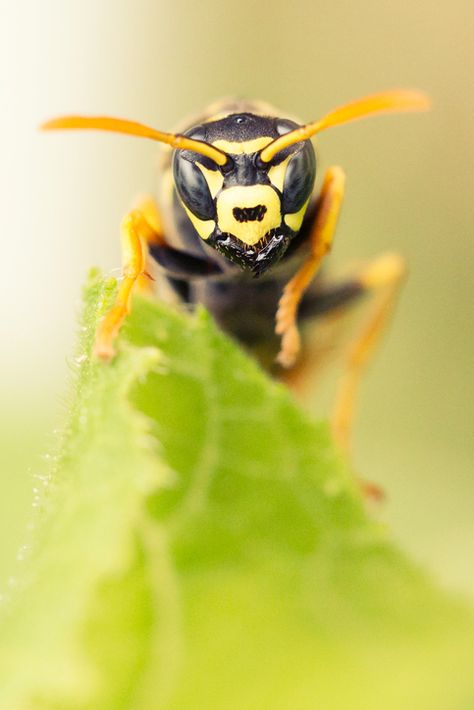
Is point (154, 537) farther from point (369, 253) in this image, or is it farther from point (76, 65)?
point (76, 65)

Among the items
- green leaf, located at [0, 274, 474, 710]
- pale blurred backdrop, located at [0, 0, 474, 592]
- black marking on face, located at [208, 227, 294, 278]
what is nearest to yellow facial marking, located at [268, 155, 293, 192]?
black marking on face, located at [208, 227, 294, 278]

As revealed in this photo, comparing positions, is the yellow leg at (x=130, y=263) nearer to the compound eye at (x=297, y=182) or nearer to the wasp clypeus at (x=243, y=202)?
the wasp clypeus at (x=243, y=202)

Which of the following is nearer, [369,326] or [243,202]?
[243,202]

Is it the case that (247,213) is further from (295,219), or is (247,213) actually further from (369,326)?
(369,326)

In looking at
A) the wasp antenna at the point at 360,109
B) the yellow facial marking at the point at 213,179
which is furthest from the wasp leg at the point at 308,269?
the yellow facial marking at the point at 213,179

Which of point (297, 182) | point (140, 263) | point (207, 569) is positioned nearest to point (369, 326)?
point (297, 182)

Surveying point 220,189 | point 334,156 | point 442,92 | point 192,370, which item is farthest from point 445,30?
point 192,370
